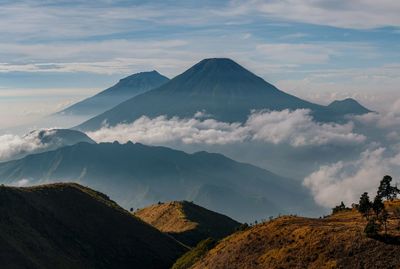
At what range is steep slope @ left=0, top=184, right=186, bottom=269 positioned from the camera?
141 meters

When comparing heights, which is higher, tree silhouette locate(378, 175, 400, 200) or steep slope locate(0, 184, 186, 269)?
tree silhouette locate(378, 175, 400, 200)

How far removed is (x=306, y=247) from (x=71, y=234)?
3377 inches

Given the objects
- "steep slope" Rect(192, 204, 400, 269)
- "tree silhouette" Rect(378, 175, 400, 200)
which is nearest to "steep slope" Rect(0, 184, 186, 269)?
"steep slope" Rect(192, 204, 400, 269)

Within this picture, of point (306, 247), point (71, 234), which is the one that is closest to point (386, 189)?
point (306, 247)

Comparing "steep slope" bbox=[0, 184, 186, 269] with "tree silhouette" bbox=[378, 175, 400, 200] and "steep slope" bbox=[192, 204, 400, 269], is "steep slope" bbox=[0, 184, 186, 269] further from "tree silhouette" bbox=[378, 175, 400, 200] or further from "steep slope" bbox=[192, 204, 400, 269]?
"tree silhouette" bbox=[378, 175, 400, 200]

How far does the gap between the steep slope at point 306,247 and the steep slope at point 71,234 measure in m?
42.9

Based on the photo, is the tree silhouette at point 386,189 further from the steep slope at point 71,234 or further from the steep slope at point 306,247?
the steep slope at point 71,234

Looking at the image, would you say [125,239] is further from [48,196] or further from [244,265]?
[244,265]

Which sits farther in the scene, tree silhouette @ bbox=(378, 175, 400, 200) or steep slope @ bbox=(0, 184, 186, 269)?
steep slope @ bbox=(0, 184, 186, 269)

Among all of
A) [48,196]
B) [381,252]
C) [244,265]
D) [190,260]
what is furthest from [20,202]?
[381,252]

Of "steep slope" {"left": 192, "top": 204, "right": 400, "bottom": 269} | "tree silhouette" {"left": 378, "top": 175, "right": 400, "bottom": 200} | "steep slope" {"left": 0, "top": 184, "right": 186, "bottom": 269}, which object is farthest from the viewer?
"steep slope" {"left": 0, "top": 184, "right": 186, "bottom": 269}

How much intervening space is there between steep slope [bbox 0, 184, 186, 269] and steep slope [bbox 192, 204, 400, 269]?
141 ft

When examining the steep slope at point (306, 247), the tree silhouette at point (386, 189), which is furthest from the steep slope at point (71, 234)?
the tree silhouette at point (386, 189)

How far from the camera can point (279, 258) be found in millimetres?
103062
